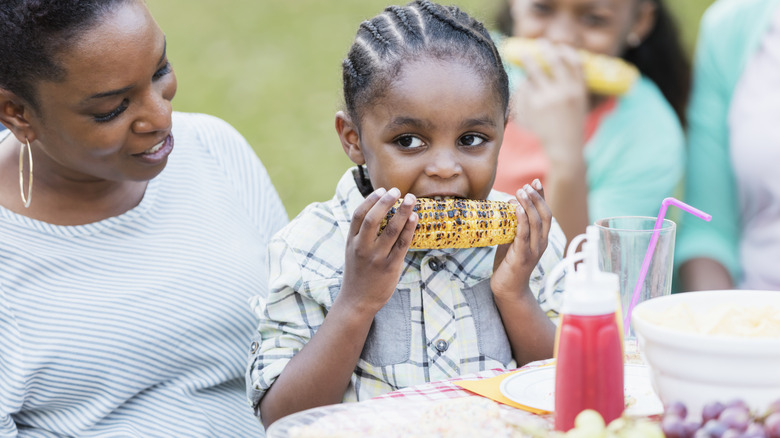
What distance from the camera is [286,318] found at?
2.20m

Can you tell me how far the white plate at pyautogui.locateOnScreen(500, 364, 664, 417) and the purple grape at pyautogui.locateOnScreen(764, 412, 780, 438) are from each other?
14.6 inches

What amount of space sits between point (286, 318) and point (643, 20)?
7.87ft

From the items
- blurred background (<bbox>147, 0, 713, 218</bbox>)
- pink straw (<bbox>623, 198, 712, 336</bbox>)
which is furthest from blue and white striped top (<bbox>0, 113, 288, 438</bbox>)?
blurred background (<bbox>147, 0, 713, 218</bbox>)

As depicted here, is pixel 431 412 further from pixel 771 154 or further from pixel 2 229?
pixel 771 154

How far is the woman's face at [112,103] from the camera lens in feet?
7.50

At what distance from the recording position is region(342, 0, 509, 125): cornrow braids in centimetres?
216

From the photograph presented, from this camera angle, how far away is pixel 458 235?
2057mm

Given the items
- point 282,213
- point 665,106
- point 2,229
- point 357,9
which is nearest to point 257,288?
point 282,213

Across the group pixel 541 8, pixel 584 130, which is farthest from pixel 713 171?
pixel 541 8

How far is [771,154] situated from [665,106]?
2.40ft

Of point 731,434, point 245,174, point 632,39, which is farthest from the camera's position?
point 632,39

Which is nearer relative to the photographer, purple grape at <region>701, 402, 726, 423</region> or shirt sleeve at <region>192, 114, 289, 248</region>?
purple grape at <region>701, 402, 726, 423</region>

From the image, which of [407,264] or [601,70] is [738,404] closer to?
[407,264]

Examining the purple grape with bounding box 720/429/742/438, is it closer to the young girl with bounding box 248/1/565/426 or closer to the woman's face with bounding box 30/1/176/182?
the young girl with bounding box 248/1/565/426
